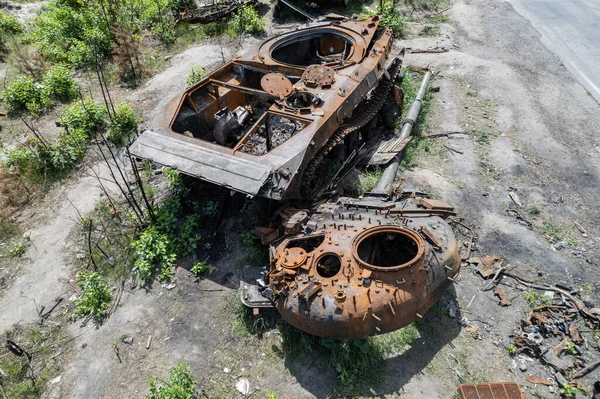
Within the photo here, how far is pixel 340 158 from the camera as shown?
7852mm

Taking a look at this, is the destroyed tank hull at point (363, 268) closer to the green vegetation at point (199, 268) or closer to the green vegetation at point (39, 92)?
the green vegetation at point (199, 268)

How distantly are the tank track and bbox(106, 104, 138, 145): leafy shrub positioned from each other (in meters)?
5.27

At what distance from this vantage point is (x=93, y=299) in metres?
6.30

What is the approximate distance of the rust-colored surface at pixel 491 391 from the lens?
16.0 ft

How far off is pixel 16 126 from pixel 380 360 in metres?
10.2

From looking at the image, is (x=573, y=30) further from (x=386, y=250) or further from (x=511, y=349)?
(x=511, y=349)

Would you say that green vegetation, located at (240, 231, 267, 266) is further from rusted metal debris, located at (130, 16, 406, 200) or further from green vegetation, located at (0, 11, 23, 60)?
green vegetation, located at (0, 11, 23, 60)

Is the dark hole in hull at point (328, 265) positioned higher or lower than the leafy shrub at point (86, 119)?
higher

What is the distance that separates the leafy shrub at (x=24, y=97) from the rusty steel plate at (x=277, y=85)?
22.6ft

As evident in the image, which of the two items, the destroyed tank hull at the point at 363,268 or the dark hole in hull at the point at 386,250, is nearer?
the destroyed tank hull at the point at 363,268

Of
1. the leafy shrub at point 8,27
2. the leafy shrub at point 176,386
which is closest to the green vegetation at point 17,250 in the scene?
the leafy shrub at point 176,386

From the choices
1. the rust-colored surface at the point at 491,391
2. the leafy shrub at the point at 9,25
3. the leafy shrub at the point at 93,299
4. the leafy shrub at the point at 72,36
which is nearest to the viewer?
the rust-colored surface at the point at 491,391

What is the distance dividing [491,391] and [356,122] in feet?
15.6

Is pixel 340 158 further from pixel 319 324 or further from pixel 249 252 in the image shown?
pixel 319 324
